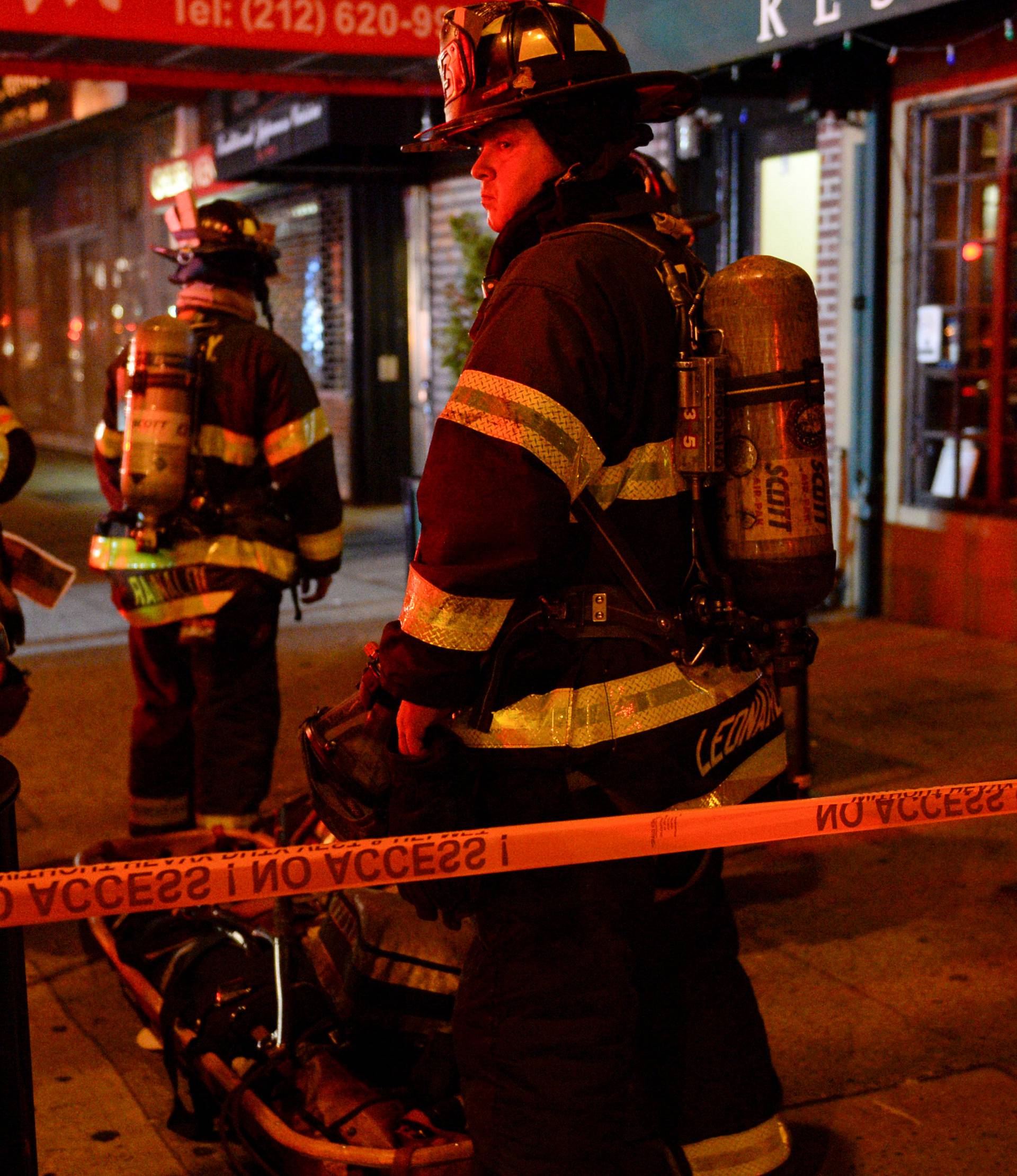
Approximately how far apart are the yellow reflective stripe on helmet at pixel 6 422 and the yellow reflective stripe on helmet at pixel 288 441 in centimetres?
72

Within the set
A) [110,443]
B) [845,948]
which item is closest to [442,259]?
[110,443]

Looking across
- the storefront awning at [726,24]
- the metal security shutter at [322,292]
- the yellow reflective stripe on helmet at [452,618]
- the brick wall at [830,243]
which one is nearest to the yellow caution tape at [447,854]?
the yellow reflective stripe on helmet at [452,618]

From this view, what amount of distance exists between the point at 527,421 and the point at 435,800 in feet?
2.11

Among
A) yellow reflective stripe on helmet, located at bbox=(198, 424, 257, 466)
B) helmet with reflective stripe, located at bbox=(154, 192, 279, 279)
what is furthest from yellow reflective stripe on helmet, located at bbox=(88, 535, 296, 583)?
helmet with reflective stripe, located at bbox=(154, 192, 279, 279)

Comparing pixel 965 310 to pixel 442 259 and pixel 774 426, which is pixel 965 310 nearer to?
pixel 774 426

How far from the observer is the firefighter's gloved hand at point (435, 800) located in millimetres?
2359

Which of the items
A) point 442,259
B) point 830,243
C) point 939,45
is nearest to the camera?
point 939,45

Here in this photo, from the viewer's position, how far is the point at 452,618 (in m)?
2.29

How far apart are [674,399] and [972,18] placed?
577cm

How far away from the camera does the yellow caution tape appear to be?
7.01 feet

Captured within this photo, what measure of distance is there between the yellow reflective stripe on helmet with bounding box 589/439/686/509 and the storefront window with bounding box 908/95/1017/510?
561cm

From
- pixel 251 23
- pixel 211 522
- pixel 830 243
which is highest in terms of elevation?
pixel 251 23

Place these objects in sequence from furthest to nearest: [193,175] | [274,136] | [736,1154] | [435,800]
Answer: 1. [193,175]
2. [274,136]
3. [736,1154]
4. [435,800]

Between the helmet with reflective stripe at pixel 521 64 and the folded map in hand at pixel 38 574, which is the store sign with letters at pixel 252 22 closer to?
the folded map in hand at pixel 38 574
